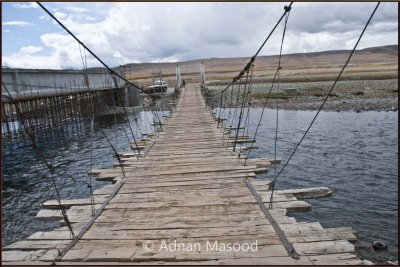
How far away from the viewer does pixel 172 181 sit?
5.76 m

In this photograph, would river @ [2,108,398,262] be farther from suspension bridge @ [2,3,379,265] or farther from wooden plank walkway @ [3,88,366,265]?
wooden plank walkway @ [3,88,366,265]

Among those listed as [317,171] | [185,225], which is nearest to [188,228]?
[185,225]

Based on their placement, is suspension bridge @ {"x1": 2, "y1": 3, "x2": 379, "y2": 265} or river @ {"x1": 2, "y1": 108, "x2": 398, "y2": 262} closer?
suspension bridge @ {"x1": 2, "y1": 3, "x2": 379, "y2": 265}

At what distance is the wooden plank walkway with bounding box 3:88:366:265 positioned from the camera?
3.20 m

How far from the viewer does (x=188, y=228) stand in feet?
12.6

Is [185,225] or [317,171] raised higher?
[185,225]

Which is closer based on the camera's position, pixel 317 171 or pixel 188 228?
pixel 188 228

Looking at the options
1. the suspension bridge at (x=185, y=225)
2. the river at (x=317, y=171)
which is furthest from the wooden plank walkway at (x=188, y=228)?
the river at (x=317, y=171)

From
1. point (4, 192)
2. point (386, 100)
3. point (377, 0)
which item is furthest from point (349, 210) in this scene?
point (386, 100)

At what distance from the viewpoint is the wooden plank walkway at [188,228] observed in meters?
3.20

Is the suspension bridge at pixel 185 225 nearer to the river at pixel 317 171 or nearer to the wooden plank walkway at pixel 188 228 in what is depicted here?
the wooden plank walkway at pixel 188 228

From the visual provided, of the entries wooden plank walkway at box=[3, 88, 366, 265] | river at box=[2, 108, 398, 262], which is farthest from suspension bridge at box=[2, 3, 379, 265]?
river at box=[2, 108, 398, 262]

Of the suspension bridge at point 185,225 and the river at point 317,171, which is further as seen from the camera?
the river at point 317,171

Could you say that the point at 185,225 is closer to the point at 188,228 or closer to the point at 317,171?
the point at 188,228
